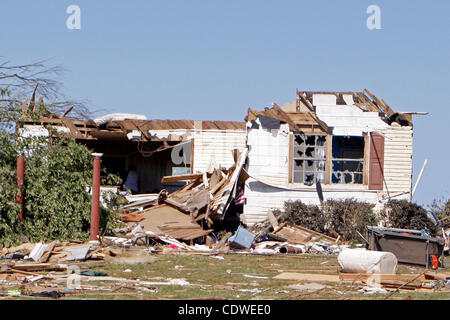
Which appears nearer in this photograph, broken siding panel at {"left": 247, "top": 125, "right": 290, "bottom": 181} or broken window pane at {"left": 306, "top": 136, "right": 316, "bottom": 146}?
broken siding panel at {"left": 247, "top": 125, "right": 290, "bottom": 181}

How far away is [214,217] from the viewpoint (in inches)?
846

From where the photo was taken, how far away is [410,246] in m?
15.6

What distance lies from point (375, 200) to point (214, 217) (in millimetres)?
5548

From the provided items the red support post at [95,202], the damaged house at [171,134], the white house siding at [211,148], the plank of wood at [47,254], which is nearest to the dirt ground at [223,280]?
the plank of wood at [47,254]

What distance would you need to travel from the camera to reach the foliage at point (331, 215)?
21.9m

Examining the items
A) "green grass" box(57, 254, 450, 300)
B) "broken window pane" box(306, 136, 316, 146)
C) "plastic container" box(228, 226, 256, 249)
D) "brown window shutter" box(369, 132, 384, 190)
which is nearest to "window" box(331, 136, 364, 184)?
"brown window shutter" box(369, 132, 384, 190)

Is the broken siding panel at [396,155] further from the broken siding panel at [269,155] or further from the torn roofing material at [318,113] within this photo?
the broken siding panel at [269,155]

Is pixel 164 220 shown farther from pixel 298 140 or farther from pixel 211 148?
pixel 298 140

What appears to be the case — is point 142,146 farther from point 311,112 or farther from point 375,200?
point 375,200

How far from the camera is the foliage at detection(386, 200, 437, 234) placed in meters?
21.6

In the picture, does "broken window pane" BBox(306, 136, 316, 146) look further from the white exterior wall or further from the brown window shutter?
the brown window shutter
